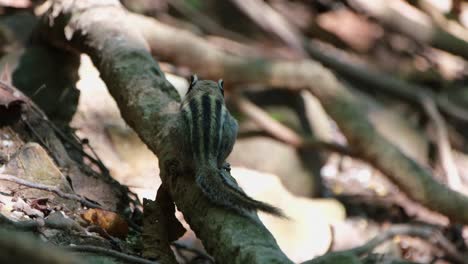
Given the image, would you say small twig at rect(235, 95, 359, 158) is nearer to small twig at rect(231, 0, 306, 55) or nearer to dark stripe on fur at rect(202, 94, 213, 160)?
small twig at rect(231, 0, 306, 55)

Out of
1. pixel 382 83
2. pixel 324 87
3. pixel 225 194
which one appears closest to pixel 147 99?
pixel 225 194

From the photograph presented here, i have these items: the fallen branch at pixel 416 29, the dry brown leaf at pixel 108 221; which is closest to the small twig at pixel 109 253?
the dry brown leaf at pixel 108 221

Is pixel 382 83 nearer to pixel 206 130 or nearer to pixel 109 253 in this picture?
pixel 206 130


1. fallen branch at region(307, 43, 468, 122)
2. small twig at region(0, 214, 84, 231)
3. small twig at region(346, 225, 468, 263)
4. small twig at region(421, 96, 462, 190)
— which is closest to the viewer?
small twig at region(0, 214, 84, 231)

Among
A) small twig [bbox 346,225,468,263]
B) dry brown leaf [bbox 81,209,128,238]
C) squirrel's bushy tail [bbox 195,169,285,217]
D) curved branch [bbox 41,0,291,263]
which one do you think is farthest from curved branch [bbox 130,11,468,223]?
squirrel's bushy tail [bbox 195,169,285,217]

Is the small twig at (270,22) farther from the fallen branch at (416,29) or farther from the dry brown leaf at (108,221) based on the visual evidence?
the dry brown leaf at (108,221)

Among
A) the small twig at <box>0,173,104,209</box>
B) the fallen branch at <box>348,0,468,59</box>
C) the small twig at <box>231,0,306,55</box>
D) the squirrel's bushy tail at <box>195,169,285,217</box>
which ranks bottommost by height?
the small twig at <box>0,173,104,209</box>
